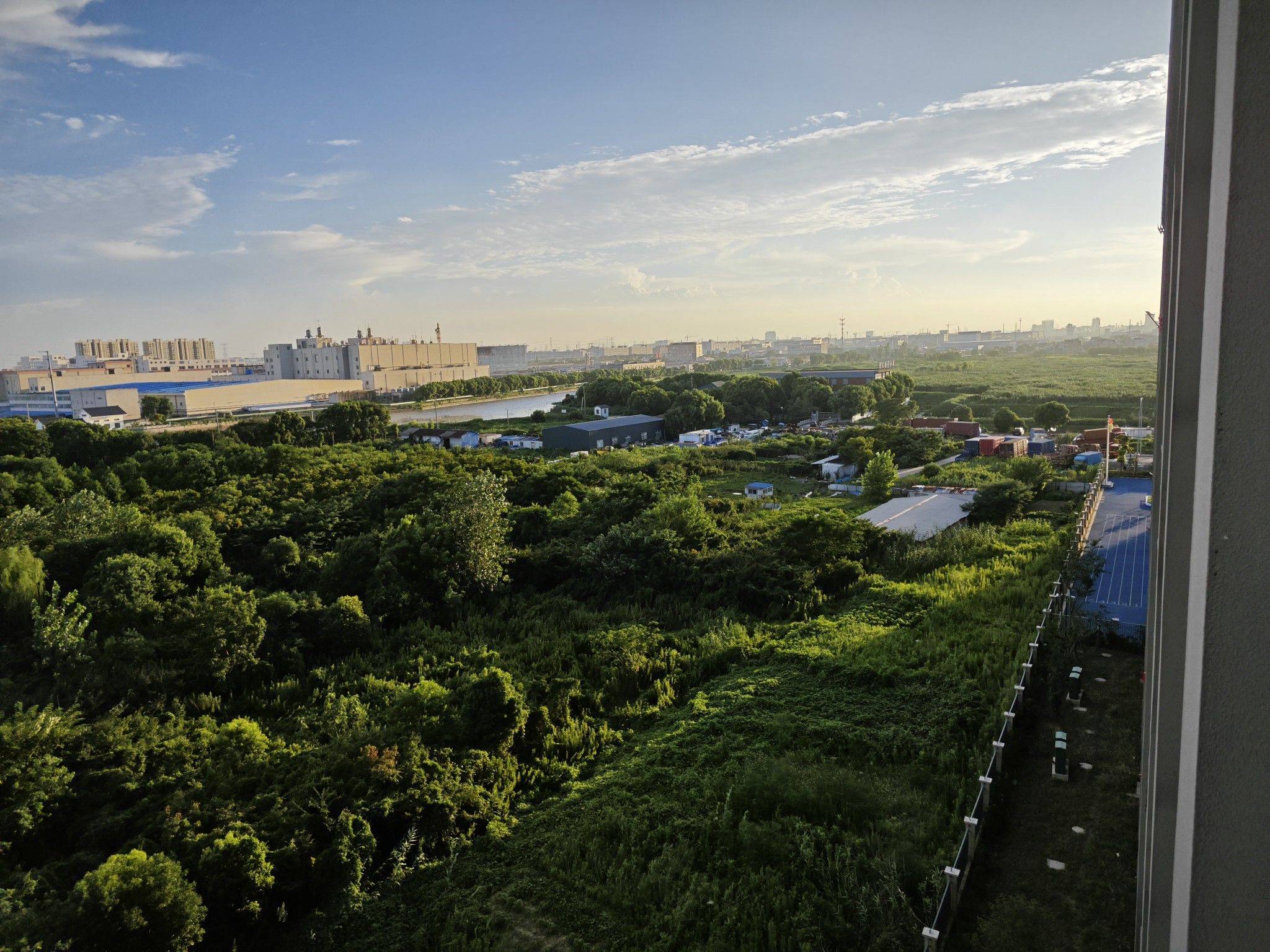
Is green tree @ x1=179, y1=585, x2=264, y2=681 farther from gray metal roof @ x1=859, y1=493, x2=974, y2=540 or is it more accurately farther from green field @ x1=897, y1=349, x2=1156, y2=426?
green field @ x1=897, y1=349, x2=1156, y2=426

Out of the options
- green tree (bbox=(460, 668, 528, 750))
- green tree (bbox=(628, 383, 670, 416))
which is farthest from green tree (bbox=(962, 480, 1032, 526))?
green tree (bbox=(628, 383, 670, 416))

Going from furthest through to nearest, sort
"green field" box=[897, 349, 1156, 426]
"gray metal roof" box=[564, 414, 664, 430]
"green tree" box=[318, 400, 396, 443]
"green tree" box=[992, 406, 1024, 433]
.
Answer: "green field" box=[897, 349, 1156, 426] < "gray metal roof" box=[564, 414, 664, 430] < "green tree" box=[992, 406, 1024, 433] < "green tree" box=[318, 400, 396, 443]

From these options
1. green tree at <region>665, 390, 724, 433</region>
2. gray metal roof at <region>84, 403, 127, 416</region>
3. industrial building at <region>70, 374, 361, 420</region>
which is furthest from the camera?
industrial building at <region>70, 374, 361, 420</region>

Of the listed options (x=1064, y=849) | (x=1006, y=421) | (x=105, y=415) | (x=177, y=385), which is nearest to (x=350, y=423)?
(x=105, y=415)

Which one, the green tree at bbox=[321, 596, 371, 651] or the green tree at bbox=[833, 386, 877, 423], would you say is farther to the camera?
the green tree at bbox=[833, 386, 877, 423]

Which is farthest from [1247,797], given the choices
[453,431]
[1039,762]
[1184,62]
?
[453,431]

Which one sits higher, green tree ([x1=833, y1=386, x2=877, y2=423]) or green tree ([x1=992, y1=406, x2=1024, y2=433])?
green tree ([x1=833, y1=386, x2=877, y2=423])

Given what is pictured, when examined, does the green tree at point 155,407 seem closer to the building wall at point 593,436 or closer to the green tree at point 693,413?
the building wall at point 593,436

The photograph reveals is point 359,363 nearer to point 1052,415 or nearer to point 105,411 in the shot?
point 105,411
